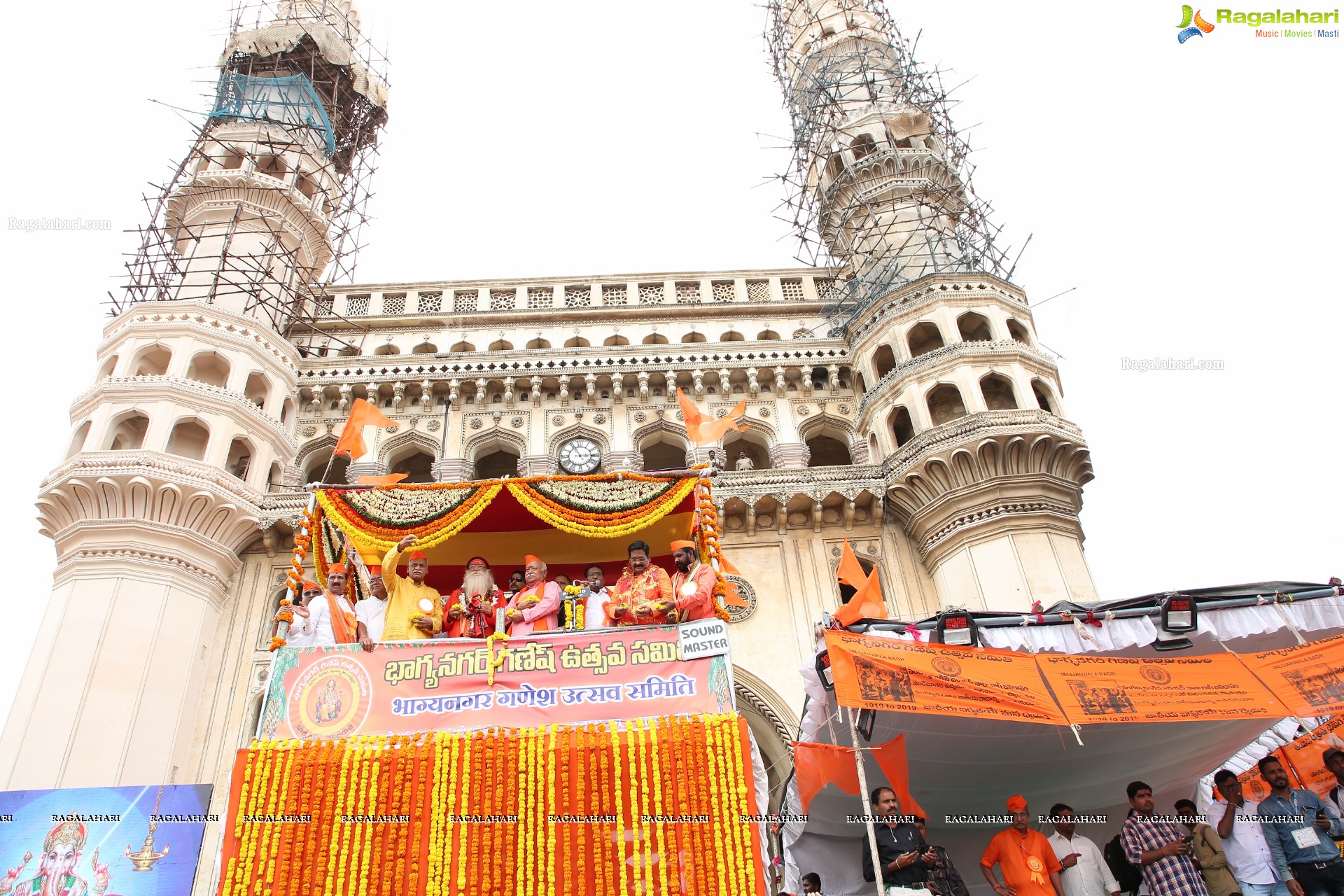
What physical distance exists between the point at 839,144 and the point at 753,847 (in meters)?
18.7

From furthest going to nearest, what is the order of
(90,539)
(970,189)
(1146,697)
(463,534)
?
(970,189) < (90,539) < (463,534) < (1146,697)

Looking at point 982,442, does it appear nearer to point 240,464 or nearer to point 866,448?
point 866,448

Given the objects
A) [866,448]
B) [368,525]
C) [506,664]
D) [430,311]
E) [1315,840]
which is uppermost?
[430,311]

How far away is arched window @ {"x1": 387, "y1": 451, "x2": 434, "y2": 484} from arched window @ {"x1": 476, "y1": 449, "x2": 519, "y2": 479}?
92 centimetres

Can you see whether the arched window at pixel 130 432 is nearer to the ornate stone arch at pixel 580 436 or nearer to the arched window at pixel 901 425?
the ornate stone arch at pixel 580 436

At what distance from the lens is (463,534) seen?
449 inches

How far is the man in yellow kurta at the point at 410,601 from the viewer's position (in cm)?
951

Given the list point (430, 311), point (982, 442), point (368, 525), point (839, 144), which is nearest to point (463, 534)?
point (368, 525)

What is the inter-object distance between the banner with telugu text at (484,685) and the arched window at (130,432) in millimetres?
9074

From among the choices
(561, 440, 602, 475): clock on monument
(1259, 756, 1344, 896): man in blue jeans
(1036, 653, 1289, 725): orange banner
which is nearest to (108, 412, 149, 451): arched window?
(561, 440, 602, 475): clock on monument

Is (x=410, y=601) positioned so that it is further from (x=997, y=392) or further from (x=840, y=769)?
(x=997, y=392)

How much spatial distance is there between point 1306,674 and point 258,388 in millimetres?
16035

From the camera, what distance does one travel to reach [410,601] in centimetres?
980

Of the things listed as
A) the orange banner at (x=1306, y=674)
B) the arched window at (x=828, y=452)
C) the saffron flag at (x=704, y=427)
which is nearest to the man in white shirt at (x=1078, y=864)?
the orange banner at (x=1306, y=674)
